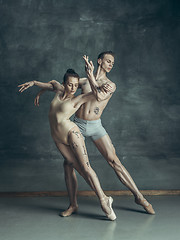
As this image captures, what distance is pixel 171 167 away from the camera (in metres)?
6.16

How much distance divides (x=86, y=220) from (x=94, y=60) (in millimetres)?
3647

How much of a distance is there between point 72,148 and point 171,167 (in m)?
2.72

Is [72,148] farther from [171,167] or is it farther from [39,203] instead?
[171,167]

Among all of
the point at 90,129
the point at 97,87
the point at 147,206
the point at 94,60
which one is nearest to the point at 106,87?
the point at 97,87

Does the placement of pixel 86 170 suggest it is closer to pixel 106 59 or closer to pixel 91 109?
pixel 91 109

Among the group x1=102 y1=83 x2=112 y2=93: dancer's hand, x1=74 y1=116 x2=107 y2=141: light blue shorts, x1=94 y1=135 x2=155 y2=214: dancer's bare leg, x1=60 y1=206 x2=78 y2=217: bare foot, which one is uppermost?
x1=102 y1=83 x2=112 y2=93: dancer's hand

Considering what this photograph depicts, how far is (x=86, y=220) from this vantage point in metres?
3.95

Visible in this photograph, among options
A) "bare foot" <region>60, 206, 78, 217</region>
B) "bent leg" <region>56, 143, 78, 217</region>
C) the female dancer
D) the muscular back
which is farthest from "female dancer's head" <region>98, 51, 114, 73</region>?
"bare foot" <region>60, 206, 78, 217</region>

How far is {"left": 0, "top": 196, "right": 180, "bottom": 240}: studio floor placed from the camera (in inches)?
140

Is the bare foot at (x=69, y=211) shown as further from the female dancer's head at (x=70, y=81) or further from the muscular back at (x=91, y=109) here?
the female dancer's head at (x=70, y=81)

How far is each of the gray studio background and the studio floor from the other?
230 centimetres

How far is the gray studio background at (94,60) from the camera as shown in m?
6.88

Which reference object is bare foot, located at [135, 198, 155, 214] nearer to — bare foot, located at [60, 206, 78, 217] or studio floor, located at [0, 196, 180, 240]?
studio floor, located at [0, 196, 180, 240]

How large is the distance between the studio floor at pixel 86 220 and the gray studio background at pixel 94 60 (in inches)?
90.6
